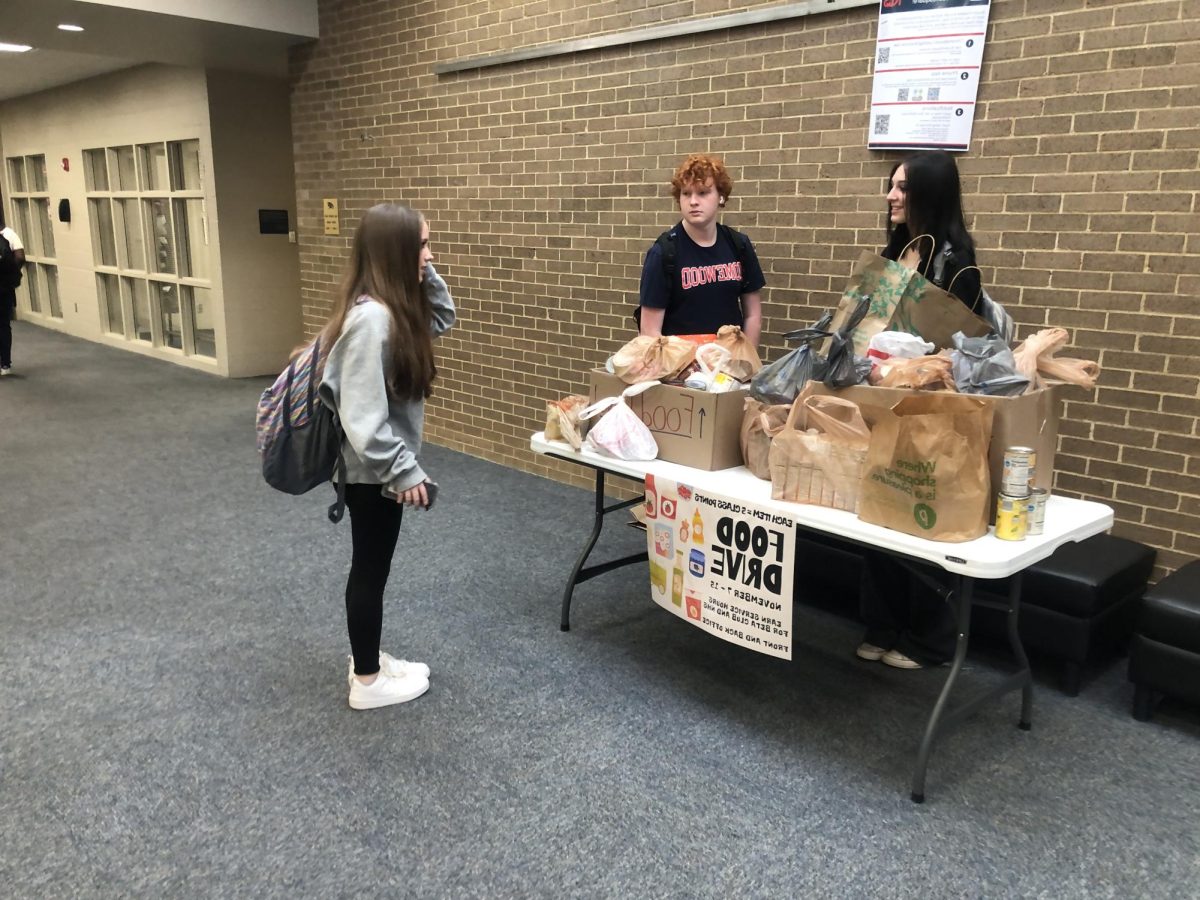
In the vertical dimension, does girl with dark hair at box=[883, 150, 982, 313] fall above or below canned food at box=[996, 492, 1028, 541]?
above

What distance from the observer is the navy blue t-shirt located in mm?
3090

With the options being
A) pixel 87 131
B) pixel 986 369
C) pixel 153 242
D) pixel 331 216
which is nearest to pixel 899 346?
pixel 986 369

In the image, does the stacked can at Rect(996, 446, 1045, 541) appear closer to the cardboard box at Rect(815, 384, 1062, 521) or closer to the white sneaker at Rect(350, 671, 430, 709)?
the cardboard box at Rect(815, 384, 1062, 521)

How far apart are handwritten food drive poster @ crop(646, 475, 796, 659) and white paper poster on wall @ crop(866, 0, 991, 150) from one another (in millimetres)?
1762

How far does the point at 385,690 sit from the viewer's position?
8.24 ft

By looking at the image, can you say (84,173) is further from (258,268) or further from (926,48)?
(926,48)

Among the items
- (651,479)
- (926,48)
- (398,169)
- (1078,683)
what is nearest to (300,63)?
(398,169)

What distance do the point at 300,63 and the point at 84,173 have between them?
5053 millimetres

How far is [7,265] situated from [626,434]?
7.46 meters

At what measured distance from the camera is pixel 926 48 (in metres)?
3.14

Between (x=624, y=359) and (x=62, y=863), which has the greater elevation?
(x=624, y=359)

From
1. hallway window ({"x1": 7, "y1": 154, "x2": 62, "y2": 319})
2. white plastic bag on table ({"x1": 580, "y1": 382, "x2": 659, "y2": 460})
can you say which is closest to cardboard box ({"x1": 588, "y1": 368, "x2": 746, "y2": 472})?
white plastic bag on table ({"x1": 580, "y1": 382, "x2": 659, "y2": 460})

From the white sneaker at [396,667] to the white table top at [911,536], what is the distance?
79 cm

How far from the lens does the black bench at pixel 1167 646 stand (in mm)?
2352
